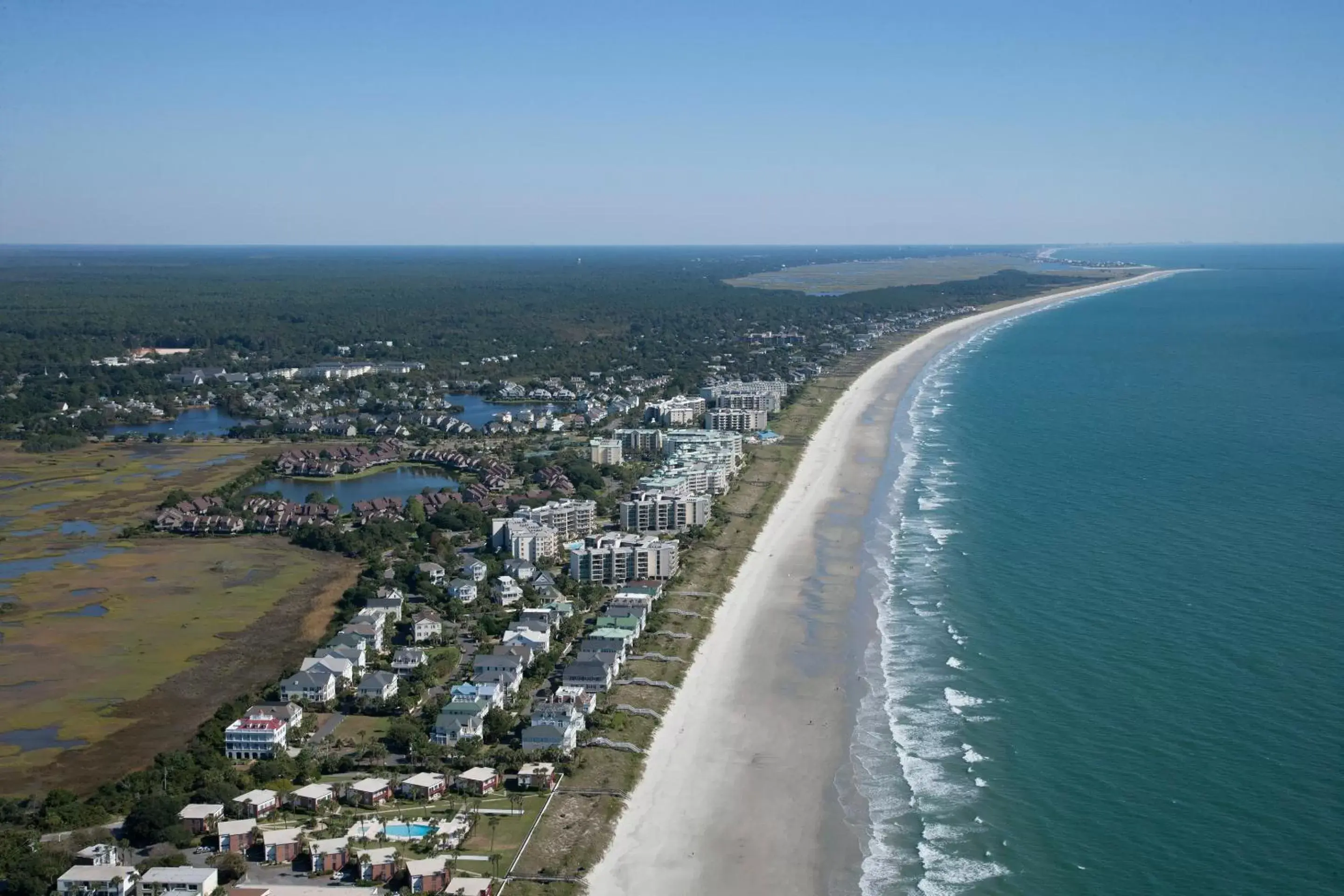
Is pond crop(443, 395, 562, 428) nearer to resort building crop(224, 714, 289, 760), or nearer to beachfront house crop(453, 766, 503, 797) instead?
resort building crop(224, 714, 289, 760)

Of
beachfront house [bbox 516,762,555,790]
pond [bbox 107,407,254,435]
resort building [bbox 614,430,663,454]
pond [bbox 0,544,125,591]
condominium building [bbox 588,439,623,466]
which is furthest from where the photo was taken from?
pond [bbox 107,407,254,435]

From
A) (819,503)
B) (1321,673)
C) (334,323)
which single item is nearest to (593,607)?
(819,503)

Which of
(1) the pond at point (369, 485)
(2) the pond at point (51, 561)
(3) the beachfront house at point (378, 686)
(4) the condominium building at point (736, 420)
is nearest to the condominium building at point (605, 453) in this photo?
(1) the pond at point (369, 485)

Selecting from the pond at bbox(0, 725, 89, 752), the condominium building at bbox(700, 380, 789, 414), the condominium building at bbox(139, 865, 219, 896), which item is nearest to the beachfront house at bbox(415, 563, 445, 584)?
the pond at bbox(0, 725, 89, 752)

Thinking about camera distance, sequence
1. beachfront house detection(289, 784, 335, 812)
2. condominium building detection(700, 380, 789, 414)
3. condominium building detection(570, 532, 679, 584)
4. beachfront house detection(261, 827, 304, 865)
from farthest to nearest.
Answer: condominium building detection(700, 380, 789, 414), condominium building detection(570, 532, 679, 584), beachfront house detection(289, 784, 335, 812), beachfront house detection(261, 827, 304, 865)

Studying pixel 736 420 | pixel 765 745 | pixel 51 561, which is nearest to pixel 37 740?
pixel 765 745

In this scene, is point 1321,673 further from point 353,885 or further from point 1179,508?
point 353,885

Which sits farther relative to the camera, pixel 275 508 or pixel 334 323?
pixel 334 323
